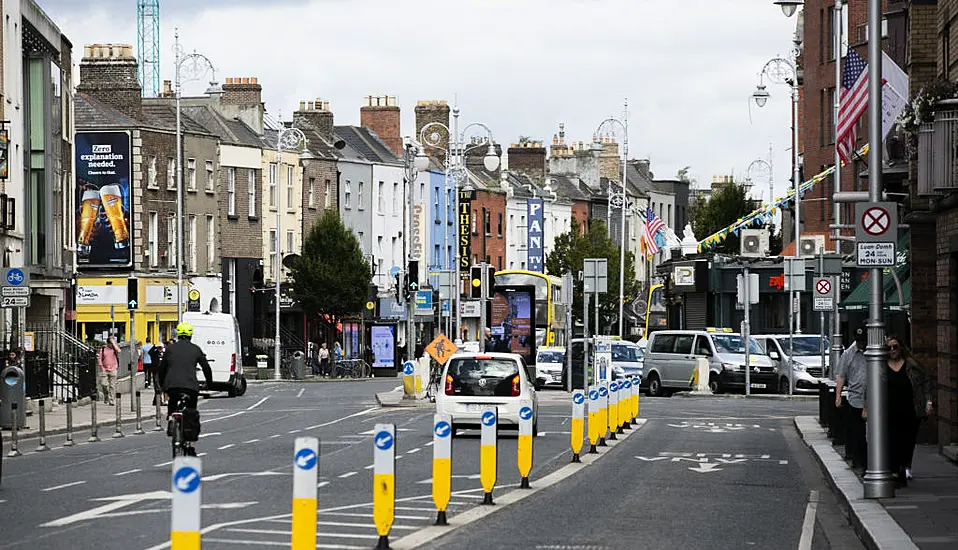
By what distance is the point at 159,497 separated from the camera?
57.0 ft

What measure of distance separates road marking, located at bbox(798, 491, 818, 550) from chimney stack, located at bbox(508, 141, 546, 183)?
314 feet

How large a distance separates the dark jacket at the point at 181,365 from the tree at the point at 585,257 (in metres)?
81.1

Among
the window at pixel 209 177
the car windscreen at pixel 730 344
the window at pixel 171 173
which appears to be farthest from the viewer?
the window at pixel 209 177

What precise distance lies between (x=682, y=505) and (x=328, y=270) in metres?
57.9

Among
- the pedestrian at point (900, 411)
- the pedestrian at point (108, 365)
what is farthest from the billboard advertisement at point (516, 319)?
the pedestrian at point (900, 411)

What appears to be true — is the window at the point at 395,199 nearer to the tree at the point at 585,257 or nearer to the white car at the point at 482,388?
the tree at the point at 585,257

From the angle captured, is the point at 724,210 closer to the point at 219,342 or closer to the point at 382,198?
the point at 382,198

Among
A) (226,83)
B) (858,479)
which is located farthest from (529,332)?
(858,479)

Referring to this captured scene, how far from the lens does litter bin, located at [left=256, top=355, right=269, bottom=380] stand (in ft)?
230

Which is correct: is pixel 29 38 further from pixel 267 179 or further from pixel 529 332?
pixel 267 179

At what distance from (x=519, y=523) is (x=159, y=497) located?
4221 millimetres

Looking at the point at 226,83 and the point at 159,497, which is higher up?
the point at 226,83

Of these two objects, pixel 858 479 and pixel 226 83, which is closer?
pixel 858 479

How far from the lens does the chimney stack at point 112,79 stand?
224ft
